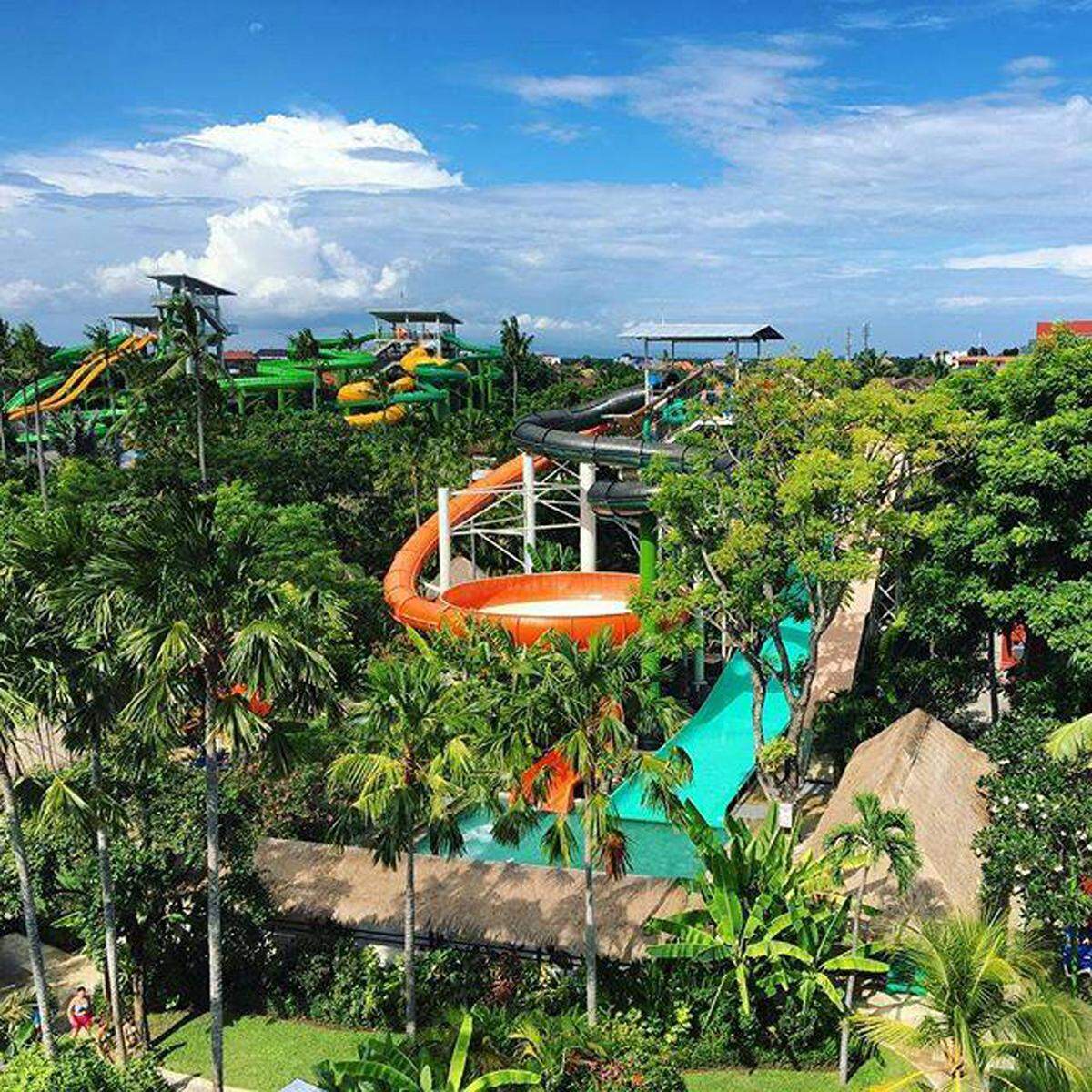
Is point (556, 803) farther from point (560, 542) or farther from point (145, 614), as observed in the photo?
point (560, 542)

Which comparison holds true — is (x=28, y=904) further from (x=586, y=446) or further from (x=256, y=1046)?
(x=586, y=446)

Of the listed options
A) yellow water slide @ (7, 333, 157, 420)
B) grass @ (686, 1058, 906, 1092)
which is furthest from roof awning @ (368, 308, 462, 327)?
grass @ (686, 1058, 906, 1092)

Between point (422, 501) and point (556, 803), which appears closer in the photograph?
point (556, 803)

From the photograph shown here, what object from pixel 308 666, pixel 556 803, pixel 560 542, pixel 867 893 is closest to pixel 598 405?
pixel 560 542

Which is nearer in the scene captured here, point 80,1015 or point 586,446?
point 80,1015

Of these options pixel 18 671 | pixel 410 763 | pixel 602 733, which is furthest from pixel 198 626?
pixel 602 733

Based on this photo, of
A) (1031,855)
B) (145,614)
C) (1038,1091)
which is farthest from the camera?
(1031,855)

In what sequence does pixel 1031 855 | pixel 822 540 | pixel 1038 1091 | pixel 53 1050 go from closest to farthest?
pixel 1038 1091, pixel 53 1050, pixel 1031 855, pixel 822 540

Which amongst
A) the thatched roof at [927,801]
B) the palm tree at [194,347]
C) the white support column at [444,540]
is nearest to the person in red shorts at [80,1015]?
the thatched roof at [927,801]

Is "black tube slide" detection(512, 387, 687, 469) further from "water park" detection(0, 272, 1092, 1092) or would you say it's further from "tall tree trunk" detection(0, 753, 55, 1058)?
"tall tree trunk" detection(0, 753, 55, 1058)
